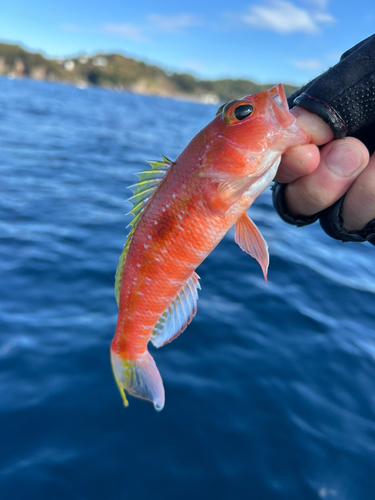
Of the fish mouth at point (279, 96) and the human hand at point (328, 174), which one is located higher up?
the fish mouth at point (279, 96)

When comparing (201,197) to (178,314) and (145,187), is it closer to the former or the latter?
(145,187)

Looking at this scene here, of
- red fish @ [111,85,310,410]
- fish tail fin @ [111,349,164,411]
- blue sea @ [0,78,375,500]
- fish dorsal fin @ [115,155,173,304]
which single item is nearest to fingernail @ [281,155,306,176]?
red fish @ [111,85,310,410]

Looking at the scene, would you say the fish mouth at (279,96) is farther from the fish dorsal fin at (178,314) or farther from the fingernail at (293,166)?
the fish dorsal fin at (178,314)

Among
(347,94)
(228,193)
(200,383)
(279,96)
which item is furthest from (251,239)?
(200,383)

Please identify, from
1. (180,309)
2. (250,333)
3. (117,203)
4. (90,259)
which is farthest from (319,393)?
(117,203)

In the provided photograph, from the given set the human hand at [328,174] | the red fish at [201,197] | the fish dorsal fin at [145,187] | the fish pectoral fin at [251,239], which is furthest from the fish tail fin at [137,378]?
the human hand at [328,174]

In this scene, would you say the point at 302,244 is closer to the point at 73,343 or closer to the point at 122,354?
the point at 73,343

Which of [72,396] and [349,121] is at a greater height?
[349,121]
